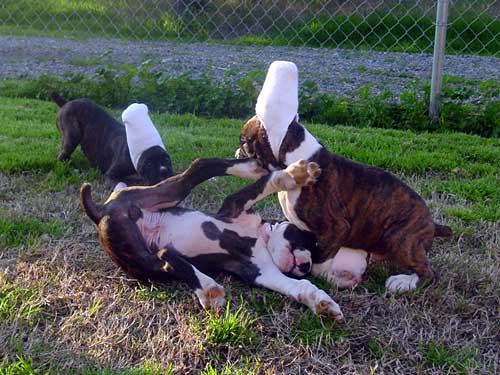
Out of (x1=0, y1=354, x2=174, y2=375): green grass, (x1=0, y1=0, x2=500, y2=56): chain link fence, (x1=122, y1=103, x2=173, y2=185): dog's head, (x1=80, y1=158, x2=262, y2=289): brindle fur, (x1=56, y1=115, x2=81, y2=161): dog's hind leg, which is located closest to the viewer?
(x1=0, y1=354, x2=174, y2=375): green grass

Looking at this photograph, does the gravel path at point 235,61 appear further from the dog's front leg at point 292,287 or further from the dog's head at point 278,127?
the dog's front leg at point 292,287

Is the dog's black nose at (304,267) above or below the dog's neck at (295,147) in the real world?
below

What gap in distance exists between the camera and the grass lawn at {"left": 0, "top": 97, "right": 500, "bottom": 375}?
263cm

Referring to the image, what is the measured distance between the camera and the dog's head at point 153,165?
3938mm

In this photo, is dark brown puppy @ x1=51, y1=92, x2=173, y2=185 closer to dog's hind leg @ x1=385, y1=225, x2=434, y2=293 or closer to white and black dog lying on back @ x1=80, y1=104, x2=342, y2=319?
white and black dog lying on back @ x1=80, y1=104, x2=342, y2=319

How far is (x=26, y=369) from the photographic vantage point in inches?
99.3

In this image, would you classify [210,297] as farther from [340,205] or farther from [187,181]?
[340,205]

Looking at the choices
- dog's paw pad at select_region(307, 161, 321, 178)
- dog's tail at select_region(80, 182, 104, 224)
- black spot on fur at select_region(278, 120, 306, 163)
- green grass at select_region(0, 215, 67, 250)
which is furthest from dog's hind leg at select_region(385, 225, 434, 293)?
green grass at select_region(0, 215, 67, 250)

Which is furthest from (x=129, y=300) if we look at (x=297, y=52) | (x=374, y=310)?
(x=297, y=52)

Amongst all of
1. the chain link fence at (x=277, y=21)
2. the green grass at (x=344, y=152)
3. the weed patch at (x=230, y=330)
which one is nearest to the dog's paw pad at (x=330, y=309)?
the weed patch at (x=230, y=330)

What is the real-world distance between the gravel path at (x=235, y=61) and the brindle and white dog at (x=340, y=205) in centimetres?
453

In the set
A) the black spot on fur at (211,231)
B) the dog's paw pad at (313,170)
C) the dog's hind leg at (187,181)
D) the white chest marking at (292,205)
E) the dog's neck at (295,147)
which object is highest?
the dog's neck at (295,147)

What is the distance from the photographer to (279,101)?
3012 mm

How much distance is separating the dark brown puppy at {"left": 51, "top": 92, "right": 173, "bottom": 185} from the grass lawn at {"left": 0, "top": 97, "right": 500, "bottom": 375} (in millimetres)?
398
